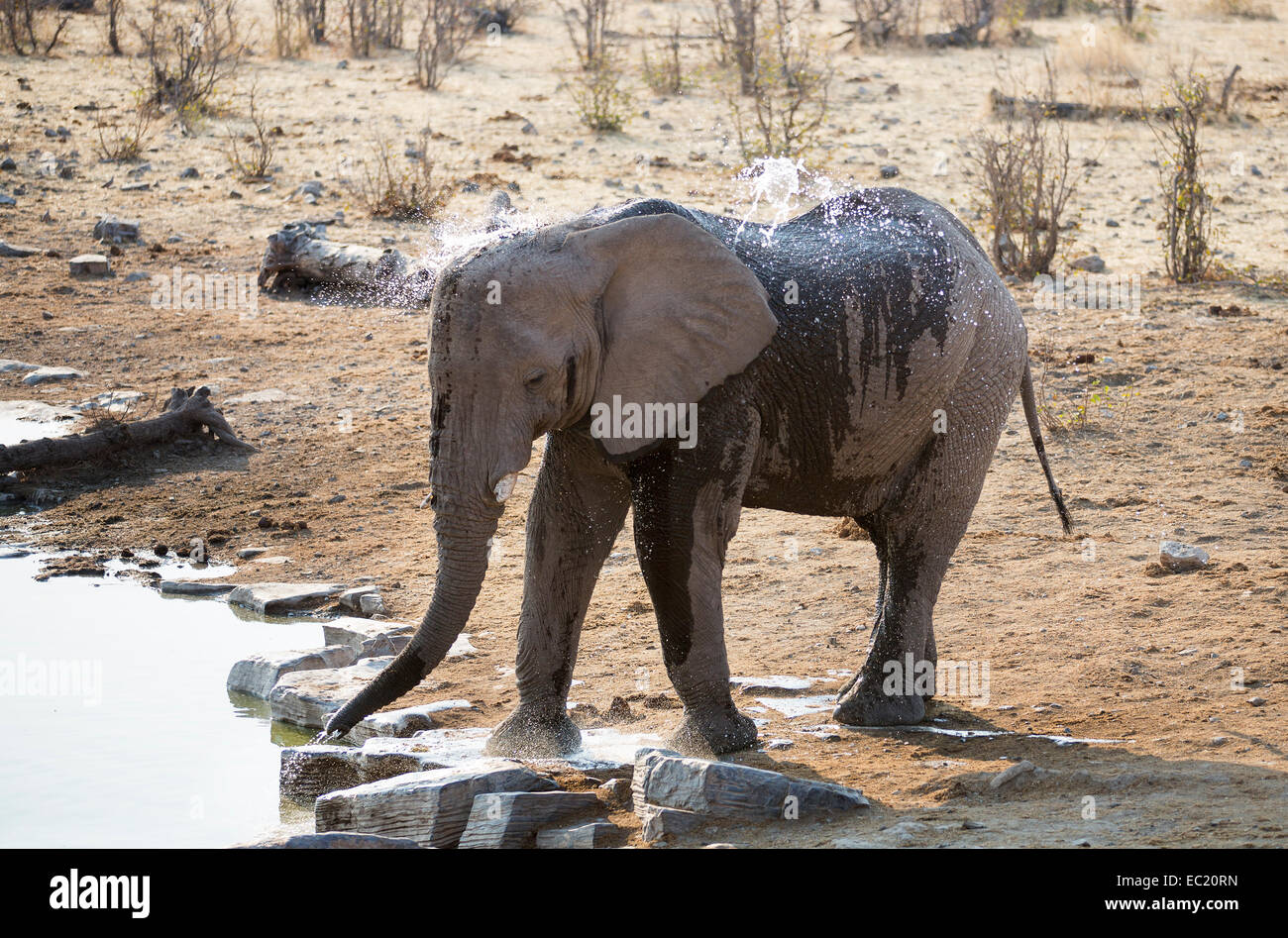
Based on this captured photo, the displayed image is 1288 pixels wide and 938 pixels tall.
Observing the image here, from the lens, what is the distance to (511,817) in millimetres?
5008

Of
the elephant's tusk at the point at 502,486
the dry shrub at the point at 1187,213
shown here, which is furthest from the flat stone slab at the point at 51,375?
the dry shrub at the point at 1187,213

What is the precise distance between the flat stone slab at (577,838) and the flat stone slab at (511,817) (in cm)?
4

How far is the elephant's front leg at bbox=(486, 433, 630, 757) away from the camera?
5934 mm

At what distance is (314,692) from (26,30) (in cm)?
1544

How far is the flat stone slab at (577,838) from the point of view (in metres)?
4.99

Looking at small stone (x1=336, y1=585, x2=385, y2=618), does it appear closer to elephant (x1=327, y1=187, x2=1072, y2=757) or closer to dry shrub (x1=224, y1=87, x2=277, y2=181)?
elephant (x1=327, y1=187, x2=1072, y2=757)

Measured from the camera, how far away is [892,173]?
15023 millimetres

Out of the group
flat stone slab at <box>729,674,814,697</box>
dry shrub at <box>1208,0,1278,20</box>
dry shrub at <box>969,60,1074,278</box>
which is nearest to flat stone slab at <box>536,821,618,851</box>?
flat stone slab at <box>729,674,814,697</box>

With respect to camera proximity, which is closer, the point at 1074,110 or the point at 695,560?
the point at 695,560


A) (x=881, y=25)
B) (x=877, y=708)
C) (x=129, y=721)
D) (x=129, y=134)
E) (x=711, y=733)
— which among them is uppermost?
(x=881, y=25)

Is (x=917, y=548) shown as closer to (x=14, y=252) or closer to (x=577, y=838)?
(x=577, y=838)

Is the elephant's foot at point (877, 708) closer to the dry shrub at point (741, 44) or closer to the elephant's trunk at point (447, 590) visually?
the elephant's trunk at point (447, 590)

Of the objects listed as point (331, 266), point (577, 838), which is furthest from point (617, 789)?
point (331, 266)

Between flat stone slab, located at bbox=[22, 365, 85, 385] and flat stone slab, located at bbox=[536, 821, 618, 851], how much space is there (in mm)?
7556
